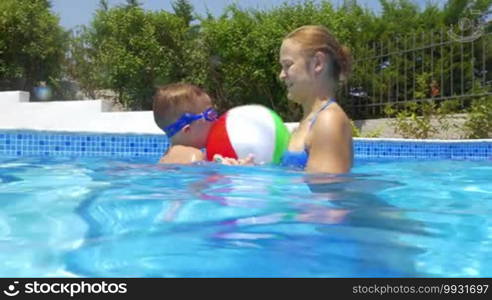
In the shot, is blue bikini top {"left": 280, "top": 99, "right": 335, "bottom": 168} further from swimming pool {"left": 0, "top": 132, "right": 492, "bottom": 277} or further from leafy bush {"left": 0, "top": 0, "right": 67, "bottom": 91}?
leafy bush {"left": 0, "top": 0, "right": 67, "bottom": 91}

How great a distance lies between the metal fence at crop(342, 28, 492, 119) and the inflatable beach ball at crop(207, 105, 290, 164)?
872 cm

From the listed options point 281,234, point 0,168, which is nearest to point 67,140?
point 0,168

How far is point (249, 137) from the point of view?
3949 millimetres

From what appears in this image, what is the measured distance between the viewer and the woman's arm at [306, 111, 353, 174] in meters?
3.35

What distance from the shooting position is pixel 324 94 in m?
3.74

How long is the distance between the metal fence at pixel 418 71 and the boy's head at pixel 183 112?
340 inches

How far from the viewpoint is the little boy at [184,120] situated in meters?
4.36

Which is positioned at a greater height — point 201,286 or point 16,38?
point 16,38

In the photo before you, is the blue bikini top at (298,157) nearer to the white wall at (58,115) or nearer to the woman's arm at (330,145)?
the woman's arm at (330,145)

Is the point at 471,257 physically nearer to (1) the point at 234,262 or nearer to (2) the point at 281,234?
(2) the point at 281,234

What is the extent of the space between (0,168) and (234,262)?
12.3 feet

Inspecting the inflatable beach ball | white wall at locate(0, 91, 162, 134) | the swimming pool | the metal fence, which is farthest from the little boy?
the metal fence

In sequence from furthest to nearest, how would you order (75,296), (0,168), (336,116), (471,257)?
(0,168)
(336,116)
(471,257)
(75,296)

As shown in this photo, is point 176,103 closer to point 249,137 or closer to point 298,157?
point 249,137
